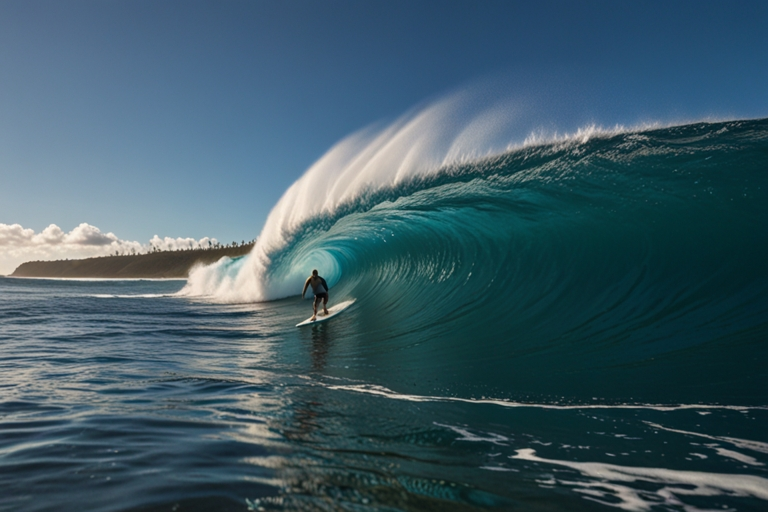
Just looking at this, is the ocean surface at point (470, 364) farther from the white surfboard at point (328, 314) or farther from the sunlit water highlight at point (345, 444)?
the white surfboard at point (328, 314)

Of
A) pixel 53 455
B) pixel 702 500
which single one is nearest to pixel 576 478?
pixel 702 500

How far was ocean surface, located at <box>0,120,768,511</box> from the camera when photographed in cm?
219

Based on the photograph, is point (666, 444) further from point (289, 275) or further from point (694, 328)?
point (289, 275)

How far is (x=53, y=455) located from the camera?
2408mm

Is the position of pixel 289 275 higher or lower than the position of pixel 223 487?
higher

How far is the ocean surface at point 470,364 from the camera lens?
2193 millimetres

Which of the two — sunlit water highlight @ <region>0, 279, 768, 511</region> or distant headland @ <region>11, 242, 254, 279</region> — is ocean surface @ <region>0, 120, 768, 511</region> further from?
distant headland @ <region>11, 242, 254, 279</region>

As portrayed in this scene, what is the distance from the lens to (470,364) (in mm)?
5312

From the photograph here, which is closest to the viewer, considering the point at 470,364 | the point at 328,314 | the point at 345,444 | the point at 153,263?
the point at 345,444

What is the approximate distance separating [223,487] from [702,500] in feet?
7.24

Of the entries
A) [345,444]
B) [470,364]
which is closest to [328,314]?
[470,364]

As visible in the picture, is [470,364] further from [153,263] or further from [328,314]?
[153,263]

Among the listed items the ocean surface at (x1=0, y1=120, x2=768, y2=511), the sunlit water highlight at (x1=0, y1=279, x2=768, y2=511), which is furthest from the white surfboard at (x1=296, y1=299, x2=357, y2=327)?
the sunlit water highlight at (x1=0, y1=279, x2=768, y2=511)

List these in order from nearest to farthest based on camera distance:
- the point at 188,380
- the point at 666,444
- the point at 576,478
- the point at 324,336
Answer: the point at 576,478
the point at 666,444
the point at 188,380
the point at 324,336
